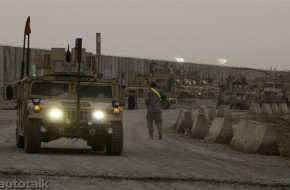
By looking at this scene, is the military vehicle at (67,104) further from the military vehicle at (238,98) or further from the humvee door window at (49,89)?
the military vehicle at (238,98)

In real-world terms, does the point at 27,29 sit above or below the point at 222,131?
above

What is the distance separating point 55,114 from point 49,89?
4.66 ft

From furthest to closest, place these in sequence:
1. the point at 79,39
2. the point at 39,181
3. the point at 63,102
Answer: the point at 63,102, the point at 79,39, the point at 39,181

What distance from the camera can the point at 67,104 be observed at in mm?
12664

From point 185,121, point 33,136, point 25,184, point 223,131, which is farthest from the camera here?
point 185,121

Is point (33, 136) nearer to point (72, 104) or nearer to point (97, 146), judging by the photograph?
point (72, 104)

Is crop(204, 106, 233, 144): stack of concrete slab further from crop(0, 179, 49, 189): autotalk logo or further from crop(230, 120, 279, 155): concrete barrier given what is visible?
crop(0, 179, 49, 189): autotalk logo

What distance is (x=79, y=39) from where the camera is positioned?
1196 cm

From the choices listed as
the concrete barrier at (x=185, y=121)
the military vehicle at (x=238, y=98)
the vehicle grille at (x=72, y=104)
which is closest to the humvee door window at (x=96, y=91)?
Answer: the vehicle grille at (x=72, y=104)

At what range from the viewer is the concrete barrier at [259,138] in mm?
14865

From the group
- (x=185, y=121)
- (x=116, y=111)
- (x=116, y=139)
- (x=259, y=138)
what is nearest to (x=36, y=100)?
(x=116, y=111)

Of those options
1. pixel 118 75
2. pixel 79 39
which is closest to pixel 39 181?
pixel 79 39

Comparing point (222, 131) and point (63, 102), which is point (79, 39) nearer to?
point (63, 102)

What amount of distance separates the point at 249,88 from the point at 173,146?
4718cm
